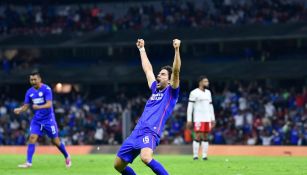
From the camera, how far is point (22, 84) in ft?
160

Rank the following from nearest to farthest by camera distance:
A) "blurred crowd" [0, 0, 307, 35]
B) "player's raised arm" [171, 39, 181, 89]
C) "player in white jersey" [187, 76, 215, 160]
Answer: "player's raised arm" [171, 39, 181, 89], "player in white jersey" [187, 76, 215, 160], "blurred crowd" [0, 0, 307, 35]

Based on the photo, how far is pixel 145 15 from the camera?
48.2m

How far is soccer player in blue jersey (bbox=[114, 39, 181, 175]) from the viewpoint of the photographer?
Result: 1304 centimetres

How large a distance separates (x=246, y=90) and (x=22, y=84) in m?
14.8

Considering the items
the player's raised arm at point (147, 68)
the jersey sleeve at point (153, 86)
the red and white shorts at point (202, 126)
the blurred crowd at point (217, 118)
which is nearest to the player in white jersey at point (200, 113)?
the red and white shorts at point (202, 126)

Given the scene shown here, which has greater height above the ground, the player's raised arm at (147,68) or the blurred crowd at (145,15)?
the blurred crowd at (145,15)

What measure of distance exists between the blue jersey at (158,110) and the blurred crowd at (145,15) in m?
29.1

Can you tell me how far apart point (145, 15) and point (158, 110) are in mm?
35173

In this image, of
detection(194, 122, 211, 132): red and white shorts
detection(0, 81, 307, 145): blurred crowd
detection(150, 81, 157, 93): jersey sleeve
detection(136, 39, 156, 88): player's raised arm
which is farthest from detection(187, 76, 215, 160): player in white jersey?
detection(150, 81, 157, 93): jersey sleeve

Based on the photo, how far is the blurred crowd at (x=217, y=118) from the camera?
117 ft

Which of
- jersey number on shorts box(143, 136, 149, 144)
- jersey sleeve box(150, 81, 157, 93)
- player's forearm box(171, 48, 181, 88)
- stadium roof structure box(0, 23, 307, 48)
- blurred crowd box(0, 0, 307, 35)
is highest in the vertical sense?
blurred crowd box(0, 0, 307, 35)

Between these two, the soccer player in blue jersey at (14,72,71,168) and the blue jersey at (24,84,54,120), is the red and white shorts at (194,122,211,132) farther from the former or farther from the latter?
the blue jersey at (24,84,54,120)

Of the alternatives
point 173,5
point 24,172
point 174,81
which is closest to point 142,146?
point 174,81

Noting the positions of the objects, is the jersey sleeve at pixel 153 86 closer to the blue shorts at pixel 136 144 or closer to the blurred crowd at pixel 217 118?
the blue shorts at pixel 136 144
